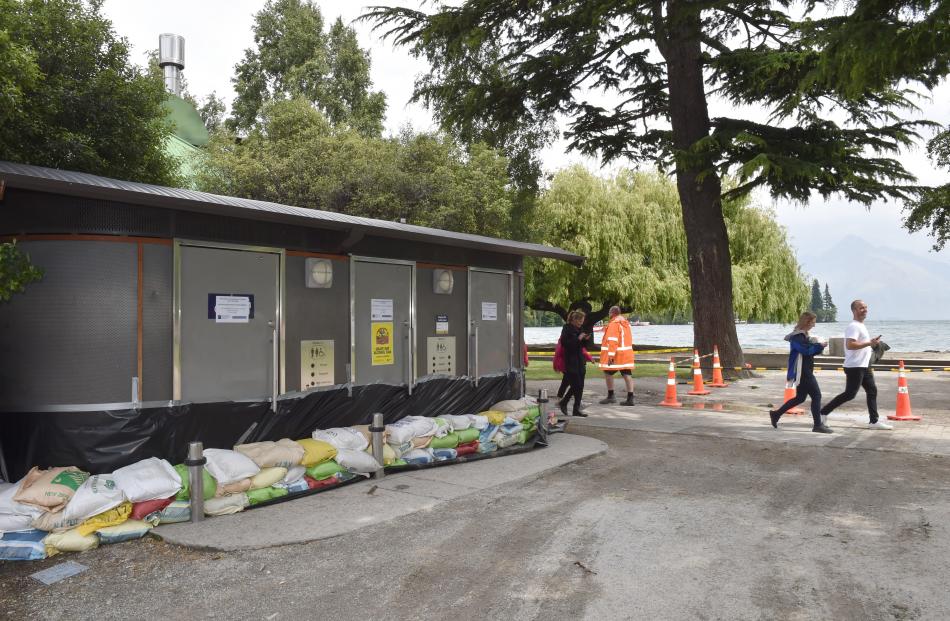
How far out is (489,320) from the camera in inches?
394

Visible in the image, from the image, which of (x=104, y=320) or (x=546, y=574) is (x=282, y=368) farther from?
(x=546, y=574)

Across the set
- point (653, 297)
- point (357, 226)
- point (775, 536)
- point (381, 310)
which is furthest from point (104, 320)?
point (653, 297)

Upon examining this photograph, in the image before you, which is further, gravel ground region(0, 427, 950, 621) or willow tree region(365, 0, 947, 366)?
willow tree region(365, 0, 947, 366)

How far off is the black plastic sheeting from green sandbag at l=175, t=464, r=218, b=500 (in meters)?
0.48

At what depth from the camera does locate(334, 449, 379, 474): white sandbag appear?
6.92 meters

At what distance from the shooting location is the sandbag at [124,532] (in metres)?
5.22

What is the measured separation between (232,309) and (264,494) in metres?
1.85

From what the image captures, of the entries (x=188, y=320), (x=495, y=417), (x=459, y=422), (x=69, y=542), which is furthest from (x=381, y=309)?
(x=69, y=542)

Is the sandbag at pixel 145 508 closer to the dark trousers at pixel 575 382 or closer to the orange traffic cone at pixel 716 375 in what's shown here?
the dark trousers at pixel 575 382

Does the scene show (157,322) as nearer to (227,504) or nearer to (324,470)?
(227,504)

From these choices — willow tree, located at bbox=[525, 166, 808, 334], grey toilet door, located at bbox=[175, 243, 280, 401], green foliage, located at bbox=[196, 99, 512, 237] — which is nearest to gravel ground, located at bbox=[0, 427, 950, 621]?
grey toilet door, located at bbox=[175, 243, 280, 401]

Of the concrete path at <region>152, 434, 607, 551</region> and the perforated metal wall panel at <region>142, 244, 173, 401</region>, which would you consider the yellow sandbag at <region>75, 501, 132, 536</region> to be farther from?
the perforated metal wall panel at <region>142, 244, 173, 401</region>

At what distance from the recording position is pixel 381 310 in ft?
27.6

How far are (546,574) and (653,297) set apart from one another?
24.9 m
